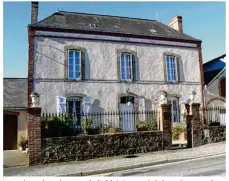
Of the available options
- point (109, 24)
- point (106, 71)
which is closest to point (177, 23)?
point (109, 24)

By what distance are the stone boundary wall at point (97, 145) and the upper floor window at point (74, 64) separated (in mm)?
6146

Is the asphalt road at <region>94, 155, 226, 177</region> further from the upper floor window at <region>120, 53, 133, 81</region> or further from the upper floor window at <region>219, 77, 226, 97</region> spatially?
the upper floor window at <region>219, 77, 226, 97</region>

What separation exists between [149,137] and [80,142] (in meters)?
2.97

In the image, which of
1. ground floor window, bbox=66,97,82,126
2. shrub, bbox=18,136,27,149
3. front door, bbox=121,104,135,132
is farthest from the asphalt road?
ground floor window, bbox=66,97,82,126

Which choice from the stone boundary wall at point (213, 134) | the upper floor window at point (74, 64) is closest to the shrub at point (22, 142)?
the upper floor window at point (74, 64)

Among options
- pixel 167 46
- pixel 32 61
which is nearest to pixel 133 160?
pixel 32 61

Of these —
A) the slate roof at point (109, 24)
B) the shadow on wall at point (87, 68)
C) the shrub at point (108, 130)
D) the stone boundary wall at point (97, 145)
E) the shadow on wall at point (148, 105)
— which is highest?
the slate roof at point (109, 24)

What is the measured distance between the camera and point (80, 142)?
10320 mm

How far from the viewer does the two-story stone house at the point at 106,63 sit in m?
15.3

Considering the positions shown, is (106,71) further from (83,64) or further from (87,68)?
(83,64)

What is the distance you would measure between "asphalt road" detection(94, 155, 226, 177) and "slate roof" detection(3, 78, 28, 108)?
8.90 m

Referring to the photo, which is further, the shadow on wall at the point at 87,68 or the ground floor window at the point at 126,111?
the ground floor window at the point at 126,111

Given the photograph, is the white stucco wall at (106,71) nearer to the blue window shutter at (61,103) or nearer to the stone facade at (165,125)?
the blue window shutter at (61,103)

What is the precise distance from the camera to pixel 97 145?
10.5 m
